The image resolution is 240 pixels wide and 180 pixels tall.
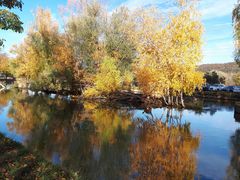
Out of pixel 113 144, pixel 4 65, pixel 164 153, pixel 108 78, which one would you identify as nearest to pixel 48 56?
pixel 108 78

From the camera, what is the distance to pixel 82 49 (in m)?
43.4

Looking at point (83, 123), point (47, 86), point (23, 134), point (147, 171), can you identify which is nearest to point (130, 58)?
point (47, 86)

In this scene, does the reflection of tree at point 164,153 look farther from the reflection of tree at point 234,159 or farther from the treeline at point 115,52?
the treeline at point 115,52

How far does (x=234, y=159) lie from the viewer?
557 inches

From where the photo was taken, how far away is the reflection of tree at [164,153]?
11609mm

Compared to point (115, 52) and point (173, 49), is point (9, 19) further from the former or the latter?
point (115, 52)

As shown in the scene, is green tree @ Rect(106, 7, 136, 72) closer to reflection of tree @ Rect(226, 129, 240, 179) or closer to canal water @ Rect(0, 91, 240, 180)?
canal water @ Rect(0, 91, 240, 180)

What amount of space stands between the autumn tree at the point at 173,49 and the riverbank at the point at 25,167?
2255cm

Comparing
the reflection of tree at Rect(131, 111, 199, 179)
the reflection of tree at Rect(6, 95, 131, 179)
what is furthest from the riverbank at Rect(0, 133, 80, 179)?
the reflection of tree at Rect(131, 111, 199, 179)

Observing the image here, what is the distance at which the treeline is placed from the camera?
3102 cm

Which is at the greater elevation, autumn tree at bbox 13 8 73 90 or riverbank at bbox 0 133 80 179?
autumn tree at bbox 13 8 73 90

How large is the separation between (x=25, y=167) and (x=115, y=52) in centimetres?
3360

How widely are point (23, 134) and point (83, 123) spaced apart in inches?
234

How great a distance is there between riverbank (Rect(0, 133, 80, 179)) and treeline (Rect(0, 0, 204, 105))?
22.6 m
